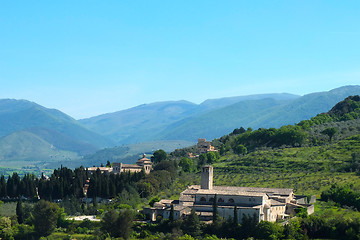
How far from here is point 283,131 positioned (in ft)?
443

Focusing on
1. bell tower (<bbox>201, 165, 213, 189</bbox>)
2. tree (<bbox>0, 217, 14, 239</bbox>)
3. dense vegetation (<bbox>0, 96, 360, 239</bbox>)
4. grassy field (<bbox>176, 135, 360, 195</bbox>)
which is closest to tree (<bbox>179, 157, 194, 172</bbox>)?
dense vegetation (<bbox>0, 96, 360, 239</bbox>)

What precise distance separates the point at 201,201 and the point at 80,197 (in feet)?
96.6

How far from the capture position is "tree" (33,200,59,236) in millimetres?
77088

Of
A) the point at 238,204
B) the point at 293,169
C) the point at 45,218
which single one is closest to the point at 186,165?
the point at 293,169

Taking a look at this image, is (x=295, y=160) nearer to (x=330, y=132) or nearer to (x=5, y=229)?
(x=330, y=132)

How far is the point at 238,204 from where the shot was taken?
245 ft

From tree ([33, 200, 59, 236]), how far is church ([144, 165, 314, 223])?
13.0 m

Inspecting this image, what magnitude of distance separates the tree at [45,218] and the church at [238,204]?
42.5 feet

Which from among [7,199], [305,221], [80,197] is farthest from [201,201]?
[7,199]

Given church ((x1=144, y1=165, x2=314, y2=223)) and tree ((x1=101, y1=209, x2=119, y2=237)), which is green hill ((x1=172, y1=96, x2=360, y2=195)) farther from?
tree ((x1=101, y1=209, x2=119, y2=237))

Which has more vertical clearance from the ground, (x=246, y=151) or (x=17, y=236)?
(x=246, y=151)

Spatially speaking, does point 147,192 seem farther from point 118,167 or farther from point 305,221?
point 305,221

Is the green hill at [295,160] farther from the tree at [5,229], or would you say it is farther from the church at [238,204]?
the tree at [5,229]

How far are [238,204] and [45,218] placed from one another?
26.9m
